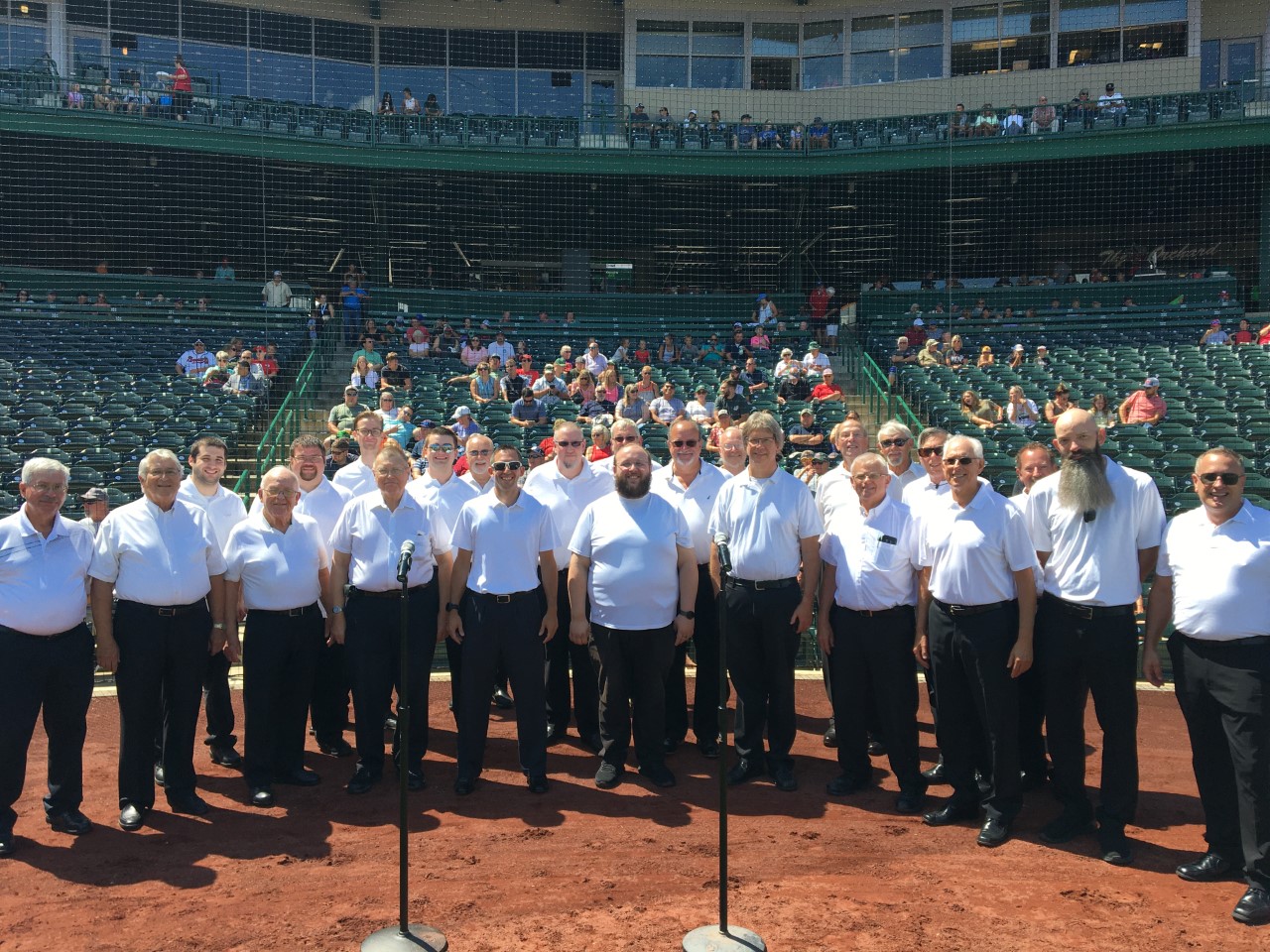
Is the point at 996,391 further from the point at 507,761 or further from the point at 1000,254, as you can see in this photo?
the point at 507,761

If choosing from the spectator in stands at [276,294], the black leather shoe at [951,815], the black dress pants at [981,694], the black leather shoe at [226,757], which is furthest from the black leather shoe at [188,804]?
the spectator in stands at [276,294]

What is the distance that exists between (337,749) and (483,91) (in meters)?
20.3

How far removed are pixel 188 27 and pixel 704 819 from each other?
2246 centimetres

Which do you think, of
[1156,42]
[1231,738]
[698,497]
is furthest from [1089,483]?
[1156,42]

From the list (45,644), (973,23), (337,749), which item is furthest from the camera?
(973,23)

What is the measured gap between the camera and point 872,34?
23.8m

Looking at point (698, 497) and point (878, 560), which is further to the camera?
point (698, 497)

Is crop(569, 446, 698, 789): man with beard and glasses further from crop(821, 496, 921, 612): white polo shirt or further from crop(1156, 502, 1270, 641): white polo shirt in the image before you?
crop(1156, 502, 1270, 641): white polo shirt

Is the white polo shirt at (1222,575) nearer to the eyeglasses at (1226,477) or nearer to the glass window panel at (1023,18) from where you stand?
the eyeglasses at (1226,477)

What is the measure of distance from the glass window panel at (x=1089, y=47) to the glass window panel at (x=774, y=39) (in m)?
5.56

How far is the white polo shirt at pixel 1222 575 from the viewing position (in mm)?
4469

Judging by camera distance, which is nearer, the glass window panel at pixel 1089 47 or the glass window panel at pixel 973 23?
the glass window panel at pixel 1089 47

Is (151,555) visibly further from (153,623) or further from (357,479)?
(357,479)

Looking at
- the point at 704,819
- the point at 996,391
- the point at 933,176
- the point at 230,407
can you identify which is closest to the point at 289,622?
the point at 704,819
